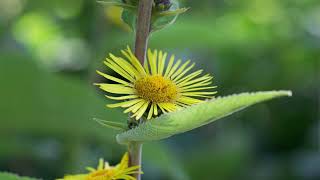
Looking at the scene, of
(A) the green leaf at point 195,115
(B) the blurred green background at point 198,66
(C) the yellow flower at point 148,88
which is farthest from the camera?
(B) the blurred green background at point 198,66

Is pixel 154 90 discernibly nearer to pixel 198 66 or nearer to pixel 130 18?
pixel 130 18

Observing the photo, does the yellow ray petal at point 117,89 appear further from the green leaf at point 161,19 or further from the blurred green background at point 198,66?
the blurred green background at point 198,66

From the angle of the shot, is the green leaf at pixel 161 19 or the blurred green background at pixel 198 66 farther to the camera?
the blurred green background at pixel 198 66

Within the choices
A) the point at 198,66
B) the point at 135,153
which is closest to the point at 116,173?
the point at 135,153

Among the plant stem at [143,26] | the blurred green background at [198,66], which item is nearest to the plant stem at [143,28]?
the plant stem at [143,26]

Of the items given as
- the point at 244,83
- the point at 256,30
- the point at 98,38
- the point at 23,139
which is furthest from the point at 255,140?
the point at 23,139
